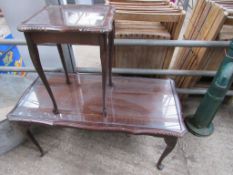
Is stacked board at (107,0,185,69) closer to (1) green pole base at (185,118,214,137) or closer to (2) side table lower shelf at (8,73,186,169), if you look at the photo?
(2) side table lower shelf at (8,73,186,169)

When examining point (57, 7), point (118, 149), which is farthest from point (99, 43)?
point (118, 149)

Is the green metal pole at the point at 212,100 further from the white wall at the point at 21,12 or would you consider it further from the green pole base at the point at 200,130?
the white wall at the point at 21,12

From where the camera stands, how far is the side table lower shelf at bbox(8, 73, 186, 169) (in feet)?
3.29

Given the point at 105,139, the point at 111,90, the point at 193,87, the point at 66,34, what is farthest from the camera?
the point at 193,87

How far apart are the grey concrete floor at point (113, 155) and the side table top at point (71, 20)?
1065mm

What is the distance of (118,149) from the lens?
1426 mm

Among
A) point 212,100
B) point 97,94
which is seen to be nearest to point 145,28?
point 97,94

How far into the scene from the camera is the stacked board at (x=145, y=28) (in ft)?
3.83

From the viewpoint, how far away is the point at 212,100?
4.29 feet

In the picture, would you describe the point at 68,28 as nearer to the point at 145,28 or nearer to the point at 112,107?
the point at 112,107

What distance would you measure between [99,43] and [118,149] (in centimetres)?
101

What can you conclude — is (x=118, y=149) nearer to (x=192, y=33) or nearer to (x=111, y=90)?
(x=111, y=90)

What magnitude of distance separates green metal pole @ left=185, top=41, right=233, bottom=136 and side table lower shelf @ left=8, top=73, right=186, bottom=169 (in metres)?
0.33

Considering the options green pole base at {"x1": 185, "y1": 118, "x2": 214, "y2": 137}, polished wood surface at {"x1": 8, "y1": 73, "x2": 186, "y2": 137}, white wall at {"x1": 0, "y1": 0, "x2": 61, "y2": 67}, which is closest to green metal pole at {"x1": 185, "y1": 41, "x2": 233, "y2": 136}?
green pole base at {"x1": 185, "y1": 118, "x2": 214, "y2": 137}
